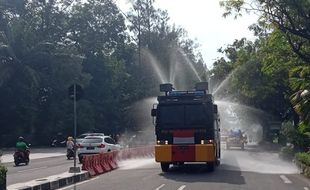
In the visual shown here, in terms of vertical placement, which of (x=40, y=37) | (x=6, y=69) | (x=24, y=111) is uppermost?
(x=40, y=37)

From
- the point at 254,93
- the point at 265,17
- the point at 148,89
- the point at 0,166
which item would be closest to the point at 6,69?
the point at 148,89

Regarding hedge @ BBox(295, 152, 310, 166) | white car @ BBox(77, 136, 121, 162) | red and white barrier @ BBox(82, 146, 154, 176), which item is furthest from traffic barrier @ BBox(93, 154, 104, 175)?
hedge @ BBox(295, 152, 310, 166)

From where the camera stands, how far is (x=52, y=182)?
727 inches

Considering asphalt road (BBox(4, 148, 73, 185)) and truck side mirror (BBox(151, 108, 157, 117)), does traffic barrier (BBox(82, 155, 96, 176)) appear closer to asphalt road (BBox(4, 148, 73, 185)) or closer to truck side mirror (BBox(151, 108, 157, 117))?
asphalt road (BBox(4, 148, 73, 185))

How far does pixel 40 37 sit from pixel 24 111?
11470 mm

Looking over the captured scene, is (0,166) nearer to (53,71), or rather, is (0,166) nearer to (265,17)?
(265,17)

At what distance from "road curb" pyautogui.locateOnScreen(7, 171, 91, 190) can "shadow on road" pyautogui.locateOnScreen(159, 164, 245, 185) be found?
3.13 metres

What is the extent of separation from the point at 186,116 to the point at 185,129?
0.51 meters

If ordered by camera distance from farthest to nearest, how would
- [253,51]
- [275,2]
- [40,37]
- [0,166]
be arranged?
[40,37]
[253,51]
[275,2]
[0,166]

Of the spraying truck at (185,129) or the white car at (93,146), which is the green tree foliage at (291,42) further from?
the white car at (93,146)

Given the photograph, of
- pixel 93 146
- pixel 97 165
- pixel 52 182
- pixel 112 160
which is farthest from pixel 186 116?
pixel 93 146

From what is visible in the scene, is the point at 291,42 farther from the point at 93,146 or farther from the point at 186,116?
the point at 93,146

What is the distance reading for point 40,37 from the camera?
6688 cm

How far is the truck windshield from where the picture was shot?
22469 mm
